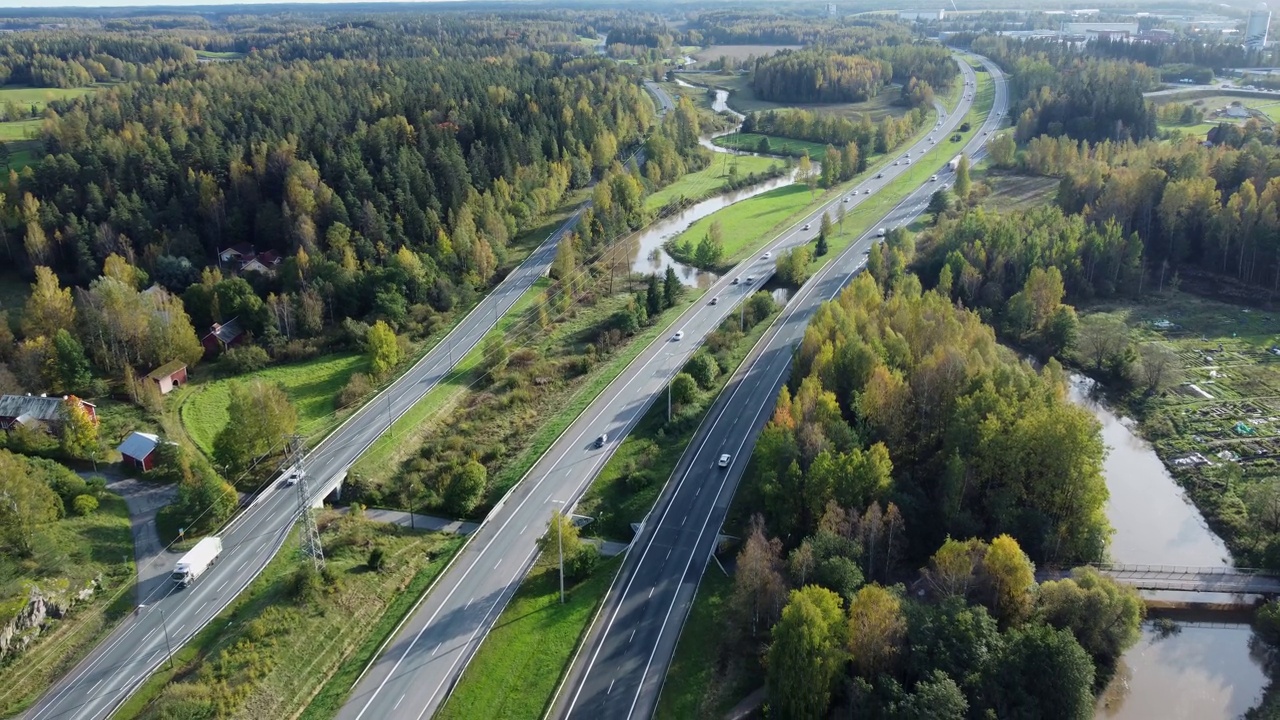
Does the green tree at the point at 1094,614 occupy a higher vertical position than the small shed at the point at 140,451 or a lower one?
lower

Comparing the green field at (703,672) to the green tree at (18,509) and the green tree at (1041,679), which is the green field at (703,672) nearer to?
the green tree at (1041,679)

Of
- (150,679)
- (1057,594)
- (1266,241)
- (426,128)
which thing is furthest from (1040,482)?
(426,128)

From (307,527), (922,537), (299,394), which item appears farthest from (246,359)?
(922,537)

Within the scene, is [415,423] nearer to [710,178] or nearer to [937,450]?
[937,450]

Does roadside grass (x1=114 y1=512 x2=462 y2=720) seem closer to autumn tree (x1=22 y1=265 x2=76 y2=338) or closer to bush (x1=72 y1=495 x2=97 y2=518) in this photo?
bush (x1=72 y1=495 x2=97 y2=518)

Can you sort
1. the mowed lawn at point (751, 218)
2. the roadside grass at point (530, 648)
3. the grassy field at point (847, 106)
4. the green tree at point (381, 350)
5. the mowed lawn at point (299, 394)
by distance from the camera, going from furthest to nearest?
1. the grassy field at point (847, 106)
2. the mowed lawn at point (751, 218)
3. the green tree at point (381, 350)
4. the mowed lawn at point (299, 394)
5. the roadside grass at point (530, 648)

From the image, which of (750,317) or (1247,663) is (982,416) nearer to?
(1247,663)

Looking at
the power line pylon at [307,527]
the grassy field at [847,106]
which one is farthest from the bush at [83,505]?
the grassy field at [847,106]
